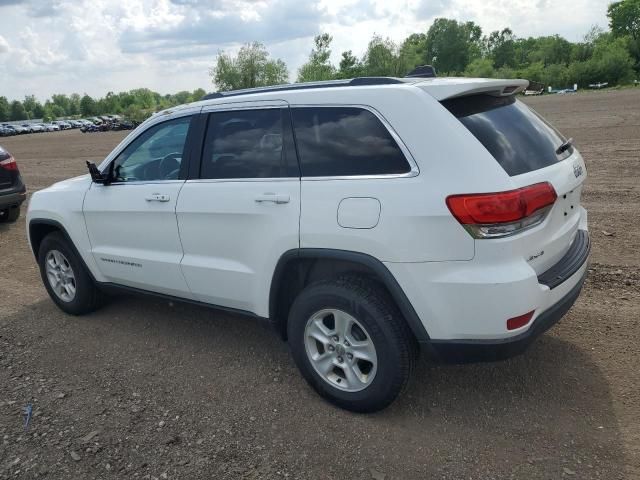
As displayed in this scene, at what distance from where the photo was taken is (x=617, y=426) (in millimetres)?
2963

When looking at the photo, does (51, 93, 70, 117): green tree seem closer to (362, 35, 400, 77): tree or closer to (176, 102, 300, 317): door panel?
(362, 35, 400, 77): tree

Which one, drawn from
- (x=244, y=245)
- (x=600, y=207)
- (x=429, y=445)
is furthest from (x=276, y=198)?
(x=600, y=207)

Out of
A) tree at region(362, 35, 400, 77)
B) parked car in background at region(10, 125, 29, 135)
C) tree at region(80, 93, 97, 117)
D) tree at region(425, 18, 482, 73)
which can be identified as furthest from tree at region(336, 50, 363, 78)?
tree at region(80, 93, 97, 117)

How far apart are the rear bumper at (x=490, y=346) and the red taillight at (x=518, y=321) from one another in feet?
0.18

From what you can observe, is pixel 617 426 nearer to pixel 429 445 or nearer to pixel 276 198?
pixel 429 445

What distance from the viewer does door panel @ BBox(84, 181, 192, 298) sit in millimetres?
Answer: 3922

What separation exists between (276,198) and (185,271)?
1.03 meters

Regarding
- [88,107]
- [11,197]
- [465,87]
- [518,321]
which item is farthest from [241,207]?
[88,107]

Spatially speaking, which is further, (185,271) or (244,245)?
(185,271)

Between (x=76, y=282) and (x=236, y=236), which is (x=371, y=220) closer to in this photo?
(x=236, y=236)

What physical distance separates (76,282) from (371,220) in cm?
315

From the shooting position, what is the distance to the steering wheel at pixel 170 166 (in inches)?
155

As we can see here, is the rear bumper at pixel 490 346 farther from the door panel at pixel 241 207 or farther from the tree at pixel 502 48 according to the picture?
the tree at pixel 502 48

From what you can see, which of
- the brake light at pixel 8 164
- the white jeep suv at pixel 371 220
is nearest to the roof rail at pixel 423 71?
the white jeep suv at pixel 371 220
